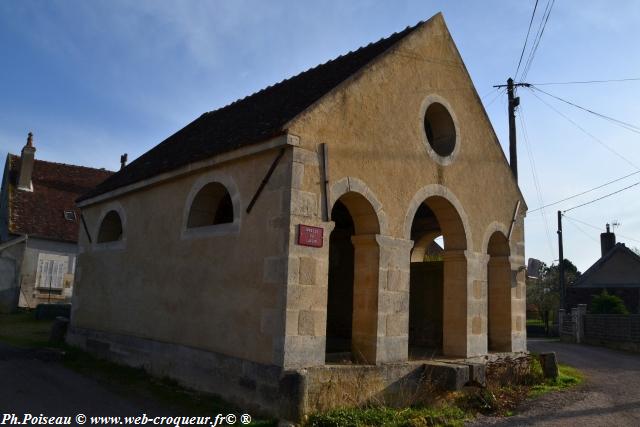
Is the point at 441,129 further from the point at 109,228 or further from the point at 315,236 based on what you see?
the point at 109,228

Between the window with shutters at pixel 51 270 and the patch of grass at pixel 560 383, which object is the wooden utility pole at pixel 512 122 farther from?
the window with shutters at pixel 51 270

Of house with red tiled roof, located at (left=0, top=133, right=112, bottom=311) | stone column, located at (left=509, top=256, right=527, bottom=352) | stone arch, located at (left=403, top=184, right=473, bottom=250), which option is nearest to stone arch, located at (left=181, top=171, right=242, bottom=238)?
stone arch, located at (left=403, top=184, right=473, bottom=250)

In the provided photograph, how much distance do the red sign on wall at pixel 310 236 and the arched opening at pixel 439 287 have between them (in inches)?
122

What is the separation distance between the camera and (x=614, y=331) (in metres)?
18.9

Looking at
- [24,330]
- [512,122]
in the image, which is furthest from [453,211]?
[24,330]

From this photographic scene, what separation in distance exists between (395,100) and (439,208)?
7.15ft

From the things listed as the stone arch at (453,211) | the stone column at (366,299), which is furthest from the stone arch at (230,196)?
the stone arch at (453,211)

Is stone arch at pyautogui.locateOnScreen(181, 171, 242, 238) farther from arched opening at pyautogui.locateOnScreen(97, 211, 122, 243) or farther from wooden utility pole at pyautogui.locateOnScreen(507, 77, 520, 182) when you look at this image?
wooden utility pole at pyautogui.locateOnScreen(507, 77, 520, 182)

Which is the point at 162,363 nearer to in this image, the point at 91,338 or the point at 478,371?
the point at 91,338

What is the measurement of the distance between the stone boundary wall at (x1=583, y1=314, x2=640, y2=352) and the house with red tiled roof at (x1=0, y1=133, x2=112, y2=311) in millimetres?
19140

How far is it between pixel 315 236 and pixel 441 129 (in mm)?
4190

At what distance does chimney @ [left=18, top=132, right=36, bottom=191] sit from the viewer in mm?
22750

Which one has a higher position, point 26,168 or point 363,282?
point 26,168

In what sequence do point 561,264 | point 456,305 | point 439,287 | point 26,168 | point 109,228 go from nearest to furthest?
point 456,305
point 439,287
point 109,228
point 26,168
point 561,264
